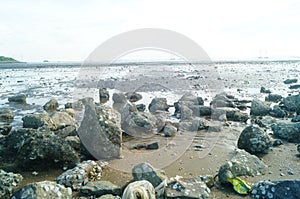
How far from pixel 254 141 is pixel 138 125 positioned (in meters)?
3.81

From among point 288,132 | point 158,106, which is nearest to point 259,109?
point 288,132

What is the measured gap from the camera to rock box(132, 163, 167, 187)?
5.29m

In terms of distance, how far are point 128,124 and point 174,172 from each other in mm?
3523

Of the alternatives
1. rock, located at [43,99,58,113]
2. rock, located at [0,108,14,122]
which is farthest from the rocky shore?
rock, located at [43,99,58,113]

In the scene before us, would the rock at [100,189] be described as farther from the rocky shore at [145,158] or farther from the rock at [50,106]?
the rock at [50,106]

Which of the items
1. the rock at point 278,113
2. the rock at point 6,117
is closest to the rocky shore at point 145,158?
the rock at point 278,113

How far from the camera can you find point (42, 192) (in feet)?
15.1

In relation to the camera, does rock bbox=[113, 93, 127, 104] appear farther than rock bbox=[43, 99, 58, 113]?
Yes

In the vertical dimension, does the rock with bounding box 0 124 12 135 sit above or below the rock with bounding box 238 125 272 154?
below

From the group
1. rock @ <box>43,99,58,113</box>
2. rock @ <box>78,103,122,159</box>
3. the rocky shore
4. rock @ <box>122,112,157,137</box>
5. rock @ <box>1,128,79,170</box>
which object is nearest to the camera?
the rocky shore

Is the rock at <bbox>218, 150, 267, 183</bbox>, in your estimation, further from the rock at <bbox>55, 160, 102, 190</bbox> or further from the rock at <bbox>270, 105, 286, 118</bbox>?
the rock at <bbox>270, 105, 286, 118</bbox>

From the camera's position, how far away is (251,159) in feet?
20.6

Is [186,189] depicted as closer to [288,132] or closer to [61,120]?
[288,132]

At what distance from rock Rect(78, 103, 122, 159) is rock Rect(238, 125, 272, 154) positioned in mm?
3400
